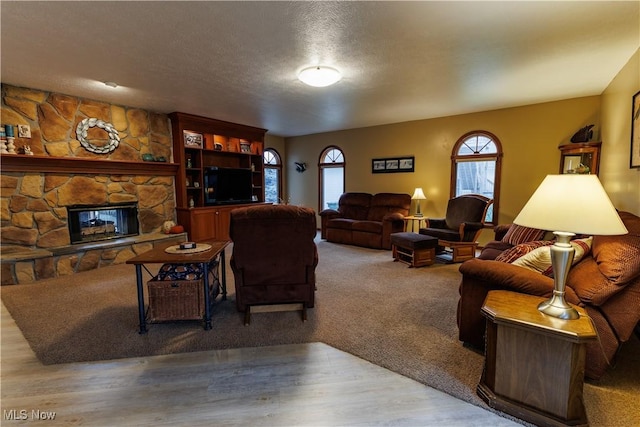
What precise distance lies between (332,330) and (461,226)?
299cm

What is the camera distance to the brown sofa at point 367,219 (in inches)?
214

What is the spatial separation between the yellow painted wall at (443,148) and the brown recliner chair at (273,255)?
4.04m

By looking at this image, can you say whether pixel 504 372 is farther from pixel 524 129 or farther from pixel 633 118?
pixel 524 129

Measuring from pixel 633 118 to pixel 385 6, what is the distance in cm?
267

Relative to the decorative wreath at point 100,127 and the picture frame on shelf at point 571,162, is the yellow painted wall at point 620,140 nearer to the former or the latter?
the picture frame on shelf at point 571,162

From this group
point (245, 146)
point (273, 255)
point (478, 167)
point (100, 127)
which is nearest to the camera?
point (273, 255)

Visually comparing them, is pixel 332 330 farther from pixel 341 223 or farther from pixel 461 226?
pixel 341 223

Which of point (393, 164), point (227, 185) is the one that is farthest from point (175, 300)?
point (393, 164)

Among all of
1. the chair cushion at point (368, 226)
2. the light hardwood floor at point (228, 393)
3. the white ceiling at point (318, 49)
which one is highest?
the white ceiling at point (318, 49)

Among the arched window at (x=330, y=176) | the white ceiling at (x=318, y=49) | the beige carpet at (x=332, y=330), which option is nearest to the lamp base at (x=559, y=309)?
the beige carpet at (x=332, y=330)

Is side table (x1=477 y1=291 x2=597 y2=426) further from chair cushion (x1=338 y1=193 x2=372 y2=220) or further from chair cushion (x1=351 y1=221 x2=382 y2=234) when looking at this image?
chair cushion (x1=338 y1=193 x2=372 y2=220)

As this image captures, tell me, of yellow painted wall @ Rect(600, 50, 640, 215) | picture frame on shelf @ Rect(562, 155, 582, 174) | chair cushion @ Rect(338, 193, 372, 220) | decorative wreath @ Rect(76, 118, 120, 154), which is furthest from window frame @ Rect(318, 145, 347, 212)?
yellow painted wall @ Rect(600, 50, 640, 215)

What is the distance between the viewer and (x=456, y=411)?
162 cm

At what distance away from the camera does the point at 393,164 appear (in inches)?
249
